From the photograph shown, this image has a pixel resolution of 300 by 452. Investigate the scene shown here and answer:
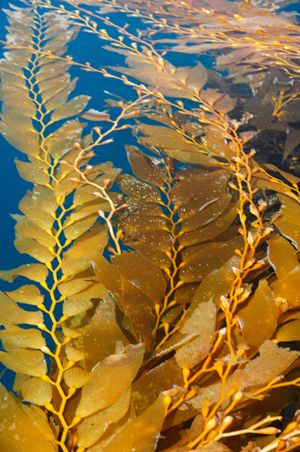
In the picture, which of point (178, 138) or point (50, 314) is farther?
point (178, 138)

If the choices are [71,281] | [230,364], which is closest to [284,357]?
[230,364]

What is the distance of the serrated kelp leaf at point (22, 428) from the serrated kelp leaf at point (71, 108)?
1.06ft

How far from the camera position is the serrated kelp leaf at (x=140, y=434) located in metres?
0.24

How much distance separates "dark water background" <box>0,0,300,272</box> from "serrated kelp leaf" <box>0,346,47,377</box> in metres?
0.08

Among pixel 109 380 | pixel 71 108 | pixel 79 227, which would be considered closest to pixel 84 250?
pixel 79 227

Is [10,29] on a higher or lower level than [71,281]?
higher

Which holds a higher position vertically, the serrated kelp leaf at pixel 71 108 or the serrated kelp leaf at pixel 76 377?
the serrated kelp leaf at pixel 71 108

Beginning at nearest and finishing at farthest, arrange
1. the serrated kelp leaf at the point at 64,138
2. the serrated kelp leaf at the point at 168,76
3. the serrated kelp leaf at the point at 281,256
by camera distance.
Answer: the serrated kelp leaf at the point at 281,256 < the serrated kelp leaf at the point at 64,138 < the serrated kelp leaf at the point at 168,76

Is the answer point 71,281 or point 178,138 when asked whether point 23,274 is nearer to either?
point 71,281

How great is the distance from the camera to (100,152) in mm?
484

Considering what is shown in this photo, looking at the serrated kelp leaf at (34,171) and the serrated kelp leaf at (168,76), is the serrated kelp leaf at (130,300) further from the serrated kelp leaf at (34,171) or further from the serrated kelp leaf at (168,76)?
the serrated kelp leaf at (168,76)

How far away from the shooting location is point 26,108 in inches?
19.7

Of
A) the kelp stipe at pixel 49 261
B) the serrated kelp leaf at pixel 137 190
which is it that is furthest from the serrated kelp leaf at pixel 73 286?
the serrated kelp leaf at pixel 137 190

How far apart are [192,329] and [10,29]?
23.7 inches
